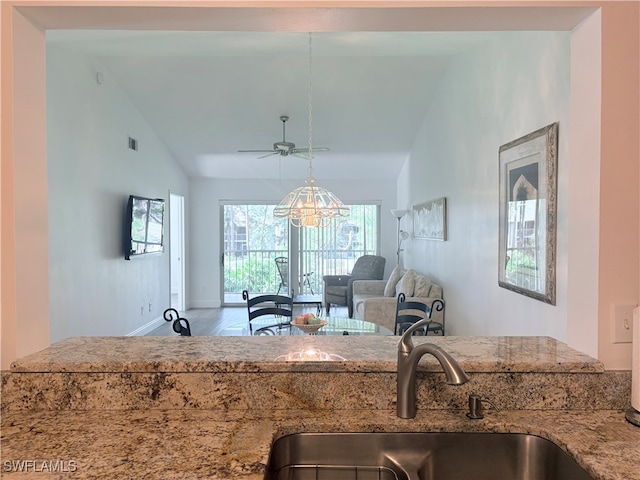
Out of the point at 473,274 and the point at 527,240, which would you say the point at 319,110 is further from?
the point at 527,240

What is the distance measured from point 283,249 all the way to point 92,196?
4223 mm

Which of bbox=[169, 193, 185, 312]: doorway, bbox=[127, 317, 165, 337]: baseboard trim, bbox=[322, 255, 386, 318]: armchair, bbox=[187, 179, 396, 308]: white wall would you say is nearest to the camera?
bbox=[127, 317, 165, 337]: baseboard trim

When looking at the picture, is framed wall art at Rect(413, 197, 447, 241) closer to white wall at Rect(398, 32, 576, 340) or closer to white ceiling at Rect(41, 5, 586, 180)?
white wall at Rect(398, 32, 576, 340)

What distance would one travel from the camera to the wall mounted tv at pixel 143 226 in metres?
Result: 5.13

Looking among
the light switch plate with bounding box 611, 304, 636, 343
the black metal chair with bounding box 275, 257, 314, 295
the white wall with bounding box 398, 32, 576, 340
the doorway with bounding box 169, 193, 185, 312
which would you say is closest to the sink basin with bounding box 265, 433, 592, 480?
the light switch plate with bounding box 611, 304, 636, 343

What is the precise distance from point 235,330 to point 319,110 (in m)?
3.12

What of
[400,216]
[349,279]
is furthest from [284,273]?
[400,216]

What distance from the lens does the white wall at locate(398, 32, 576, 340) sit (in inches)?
94.9

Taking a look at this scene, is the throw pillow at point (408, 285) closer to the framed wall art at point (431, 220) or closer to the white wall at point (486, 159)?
the white wall at point (486, 159)

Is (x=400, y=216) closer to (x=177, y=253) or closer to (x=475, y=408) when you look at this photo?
(x=177, y=253)

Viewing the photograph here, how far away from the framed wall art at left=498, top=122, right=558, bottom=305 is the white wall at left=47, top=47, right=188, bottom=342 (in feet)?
11.9

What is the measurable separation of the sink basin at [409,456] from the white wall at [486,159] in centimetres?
Result: 137

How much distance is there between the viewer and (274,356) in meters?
1.24

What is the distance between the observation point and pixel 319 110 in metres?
5.55
